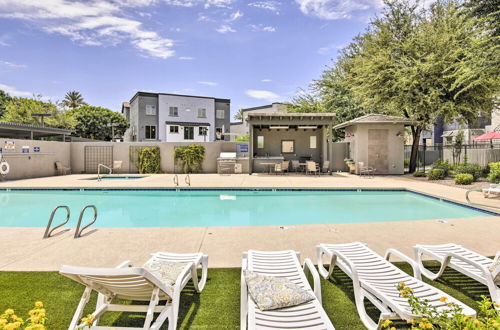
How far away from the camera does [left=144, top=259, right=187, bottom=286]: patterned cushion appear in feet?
8.80

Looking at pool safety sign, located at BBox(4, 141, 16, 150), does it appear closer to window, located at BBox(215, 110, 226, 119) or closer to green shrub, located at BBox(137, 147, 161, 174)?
green shrub, located at BBox(137, 147, 161, 174)

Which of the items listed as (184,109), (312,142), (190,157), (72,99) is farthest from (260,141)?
(72,99)

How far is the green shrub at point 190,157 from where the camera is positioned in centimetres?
1789

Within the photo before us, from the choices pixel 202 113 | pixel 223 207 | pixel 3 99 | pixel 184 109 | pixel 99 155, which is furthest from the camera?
pixel 3 99

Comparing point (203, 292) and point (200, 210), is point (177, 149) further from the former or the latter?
point (203, 292)

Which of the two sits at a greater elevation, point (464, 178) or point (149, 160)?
point (149, 160)

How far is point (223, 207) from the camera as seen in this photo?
915 centimetres

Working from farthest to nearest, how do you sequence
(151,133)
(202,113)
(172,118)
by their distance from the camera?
(202,113) < (172,118) < (151,133)

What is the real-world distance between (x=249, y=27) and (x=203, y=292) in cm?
1598

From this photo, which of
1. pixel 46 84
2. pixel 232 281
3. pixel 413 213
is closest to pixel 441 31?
pixel 413 213

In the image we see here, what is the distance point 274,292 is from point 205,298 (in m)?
0.97

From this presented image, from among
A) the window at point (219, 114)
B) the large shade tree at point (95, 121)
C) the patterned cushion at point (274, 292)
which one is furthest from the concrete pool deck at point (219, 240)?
the large shade tree at point (95, 121)

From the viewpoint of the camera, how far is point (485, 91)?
13414 mm

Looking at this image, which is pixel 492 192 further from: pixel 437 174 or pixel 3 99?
pixel 3 99
